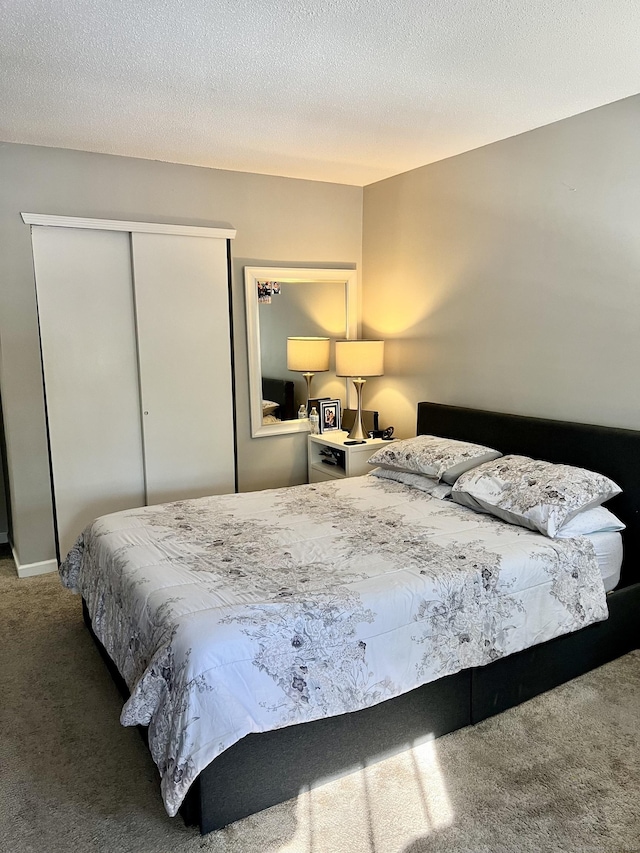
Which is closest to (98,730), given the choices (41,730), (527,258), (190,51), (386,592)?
(41,730)

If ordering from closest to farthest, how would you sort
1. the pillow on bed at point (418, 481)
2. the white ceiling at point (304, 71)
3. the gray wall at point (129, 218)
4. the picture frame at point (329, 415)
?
the white ceiling at point (304, 71) → the pillow on bed at point (418, 481) → the gray wall at point (129, 218) → the picture frame at point (329, 415)

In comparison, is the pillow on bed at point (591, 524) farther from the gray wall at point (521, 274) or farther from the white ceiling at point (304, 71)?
the white ceiling at point (304, 71)

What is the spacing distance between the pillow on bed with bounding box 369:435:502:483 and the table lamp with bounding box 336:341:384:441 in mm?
686

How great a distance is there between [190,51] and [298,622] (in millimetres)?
2060

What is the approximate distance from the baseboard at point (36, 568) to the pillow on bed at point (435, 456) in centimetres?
207

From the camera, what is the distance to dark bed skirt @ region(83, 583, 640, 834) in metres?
1.84

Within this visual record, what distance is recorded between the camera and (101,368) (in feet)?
12.3

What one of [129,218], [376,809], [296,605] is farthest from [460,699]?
[129,218]

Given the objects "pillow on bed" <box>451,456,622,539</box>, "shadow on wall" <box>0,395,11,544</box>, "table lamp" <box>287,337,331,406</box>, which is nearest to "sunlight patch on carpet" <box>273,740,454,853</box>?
"pillow on bed" <box>451,456,622,539</box>

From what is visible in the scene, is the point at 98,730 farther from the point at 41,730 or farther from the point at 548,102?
the point at 548,102

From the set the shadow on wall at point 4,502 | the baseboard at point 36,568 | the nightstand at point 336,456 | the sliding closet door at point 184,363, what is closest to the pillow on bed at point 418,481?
the nightstand at point 336,456

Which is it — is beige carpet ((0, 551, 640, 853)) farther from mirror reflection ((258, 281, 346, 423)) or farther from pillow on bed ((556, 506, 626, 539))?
mirror reflection ((258, 281, 346, 423))

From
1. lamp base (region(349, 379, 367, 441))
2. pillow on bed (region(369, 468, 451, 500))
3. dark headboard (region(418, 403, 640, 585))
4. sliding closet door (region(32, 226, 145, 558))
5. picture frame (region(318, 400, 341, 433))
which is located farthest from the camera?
picture frame (region(318, 400, 341, 433))

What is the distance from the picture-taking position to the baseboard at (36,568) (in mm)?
3695
